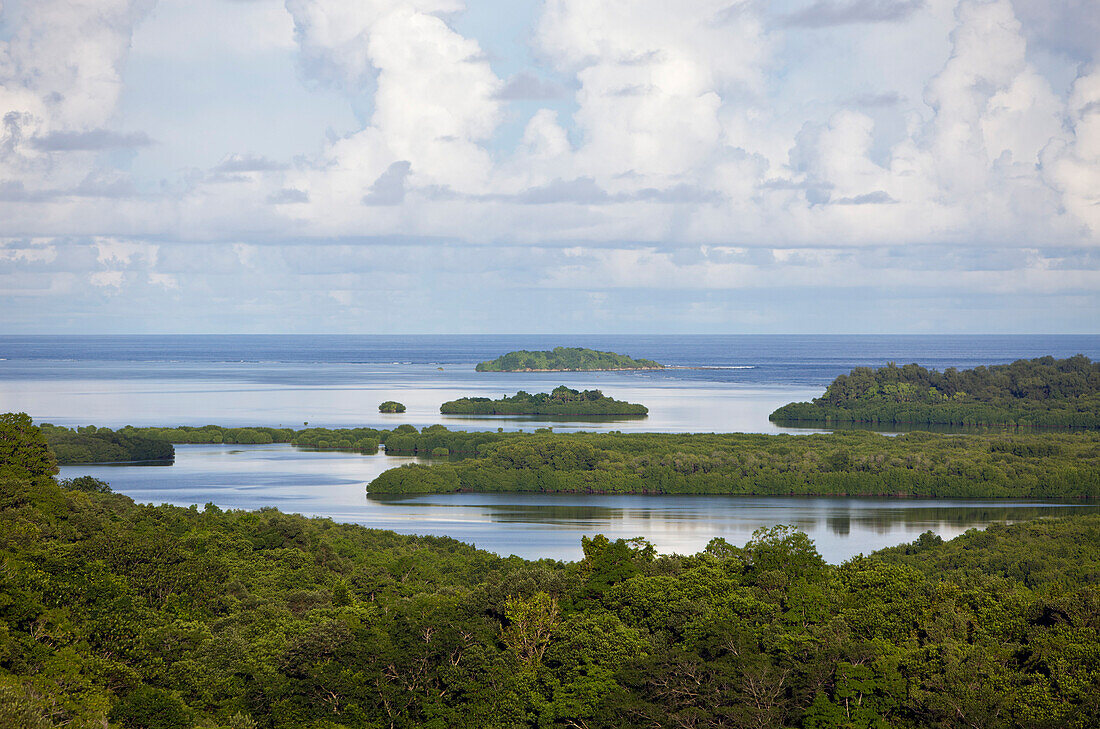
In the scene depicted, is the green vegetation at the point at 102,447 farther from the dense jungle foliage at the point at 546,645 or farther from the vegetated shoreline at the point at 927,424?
the vegetated shoreline at the point at 927,424

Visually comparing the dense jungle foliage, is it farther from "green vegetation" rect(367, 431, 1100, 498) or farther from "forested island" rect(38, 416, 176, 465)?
"forested island" rect(38, 416, 176, 465)

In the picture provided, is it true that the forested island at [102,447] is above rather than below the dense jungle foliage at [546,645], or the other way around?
above

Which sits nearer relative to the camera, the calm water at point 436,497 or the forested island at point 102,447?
the calm water at point 436,497

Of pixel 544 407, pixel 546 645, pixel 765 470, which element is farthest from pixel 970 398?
pixel 546 645

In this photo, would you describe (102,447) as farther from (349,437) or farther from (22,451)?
(22,451)

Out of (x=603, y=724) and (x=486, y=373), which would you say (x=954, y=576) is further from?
(x=486, y=373)

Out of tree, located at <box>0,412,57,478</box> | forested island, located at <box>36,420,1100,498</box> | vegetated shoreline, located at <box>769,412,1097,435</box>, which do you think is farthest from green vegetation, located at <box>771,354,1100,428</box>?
tree, located at <box>0,412,57,478</box>

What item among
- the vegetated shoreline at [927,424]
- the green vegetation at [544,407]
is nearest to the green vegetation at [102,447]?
the green vegetation at [544,407]
